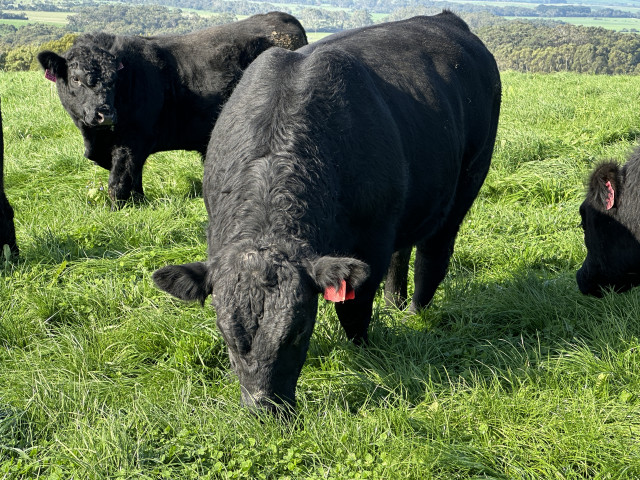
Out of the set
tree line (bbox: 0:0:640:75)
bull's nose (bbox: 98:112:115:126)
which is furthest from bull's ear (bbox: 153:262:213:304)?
tree line (bbox: 0:0:640:75)

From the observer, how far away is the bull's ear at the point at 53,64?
7250mm

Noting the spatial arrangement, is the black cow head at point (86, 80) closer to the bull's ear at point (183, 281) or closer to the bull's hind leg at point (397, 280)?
the bull's hind leg at point (397, 280)

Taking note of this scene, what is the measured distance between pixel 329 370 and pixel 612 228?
219 cm

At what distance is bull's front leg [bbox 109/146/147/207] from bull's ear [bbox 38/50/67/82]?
1170 mm

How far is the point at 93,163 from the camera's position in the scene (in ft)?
26.3

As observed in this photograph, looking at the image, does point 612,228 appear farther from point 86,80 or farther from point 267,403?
point 86,80

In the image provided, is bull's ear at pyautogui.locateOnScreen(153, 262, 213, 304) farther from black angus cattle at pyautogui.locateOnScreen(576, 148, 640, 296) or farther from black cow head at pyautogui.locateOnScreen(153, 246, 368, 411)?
black angus cattle at pyautogui.locateOnScreen(576, 148, 640, 296)

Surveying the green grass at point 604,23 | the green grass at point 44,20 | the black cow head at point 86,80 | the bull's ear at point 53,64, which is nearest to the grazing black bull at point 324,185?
the black cow head at point 86,80

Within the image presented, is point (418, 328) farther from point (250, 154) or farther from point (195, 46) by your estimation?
point (195, 46)

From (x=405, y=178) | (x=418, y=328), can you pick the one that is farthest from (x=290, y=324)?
(x=418, y=328)

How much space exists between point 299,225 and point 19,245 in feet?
12.3

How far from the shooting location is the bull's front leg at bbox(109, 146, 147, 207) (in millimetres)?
6996

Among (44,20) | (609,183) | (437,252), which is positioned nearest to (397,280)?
(437,252)

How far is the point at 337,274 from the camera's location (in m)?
2.75
